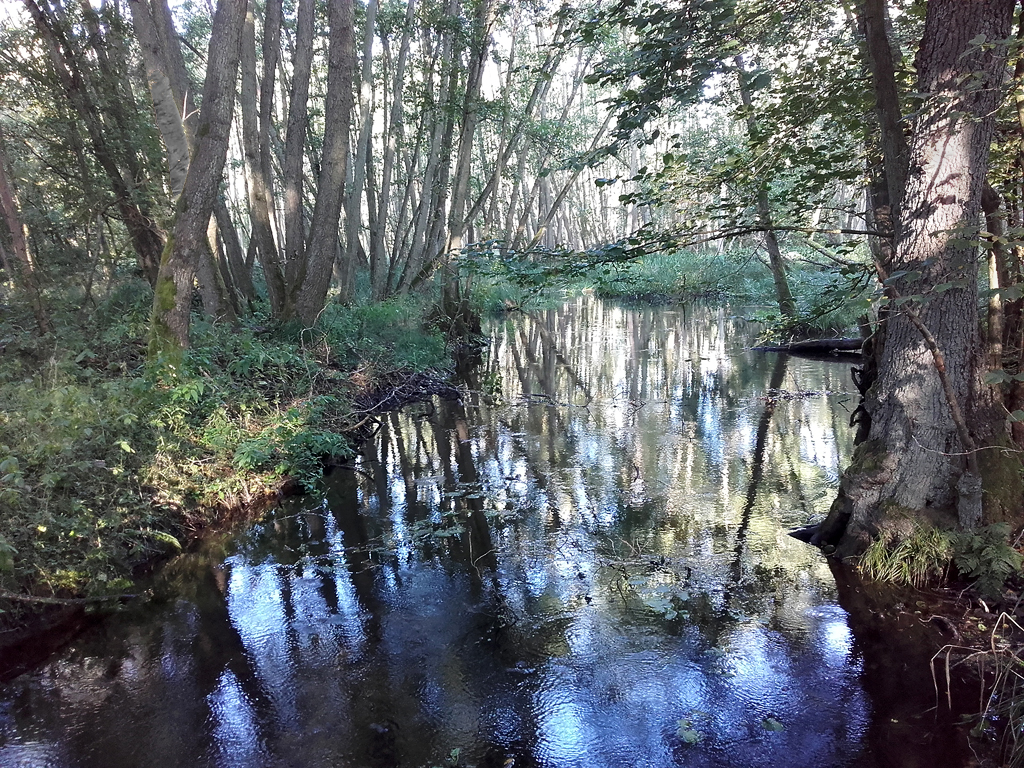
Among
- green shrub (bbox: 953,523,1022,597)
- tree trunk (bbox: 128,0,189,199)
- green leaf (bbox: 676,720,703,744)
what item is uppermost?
tree trunk (bbox: 128,0,189,199)

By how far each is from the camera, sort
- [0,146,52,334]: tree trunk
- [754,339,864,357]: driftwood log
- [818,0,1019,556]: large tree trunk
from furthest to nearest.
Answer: [754,339,864,357]: driftwood log < [0,146,52,334]: tree trunk < [818,0,1019,556]: large tree trunk

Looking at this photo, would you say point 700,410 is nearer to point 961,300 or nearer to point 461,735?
Answer: point 961,300

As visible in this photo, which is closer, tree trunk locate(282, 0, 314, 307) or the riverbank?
the riverbank

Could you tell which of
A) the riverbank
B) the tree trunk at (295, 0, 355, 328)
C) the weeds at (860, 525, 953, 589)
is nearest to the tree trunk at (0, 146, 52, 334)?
the riverbank

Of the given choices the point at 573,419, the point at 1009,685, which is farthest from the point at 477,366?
the point at 1009,685

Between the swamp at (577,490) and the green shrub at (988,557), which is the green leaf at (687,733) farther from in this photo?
the green shrub at (988,557)

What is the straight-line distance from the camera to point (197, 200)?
7.42m

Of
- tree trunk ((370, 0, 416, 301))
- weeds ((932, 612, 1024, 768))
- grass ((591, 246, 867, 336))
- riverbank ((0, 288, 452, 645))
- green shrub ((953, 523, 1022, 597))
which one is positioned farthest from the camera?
grass ((591, 246, 867, 336))

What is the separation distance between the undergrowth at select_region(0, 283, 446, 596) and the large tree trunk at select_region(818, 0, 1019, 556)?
19.4 ft

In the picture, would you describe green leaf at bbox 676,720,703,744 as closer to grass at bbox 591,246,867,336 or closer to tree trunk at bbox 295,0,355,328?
tree trunk at bbox 295,0,355,328

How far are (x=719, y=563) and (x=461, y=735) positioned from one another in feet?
9.31

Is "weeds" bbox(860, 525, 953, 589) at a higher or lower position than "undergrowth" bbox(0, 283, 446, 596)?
lower

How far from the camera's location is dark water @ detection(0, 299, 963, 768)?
11.7 feet

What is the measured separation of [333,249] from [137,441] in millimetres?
5220
